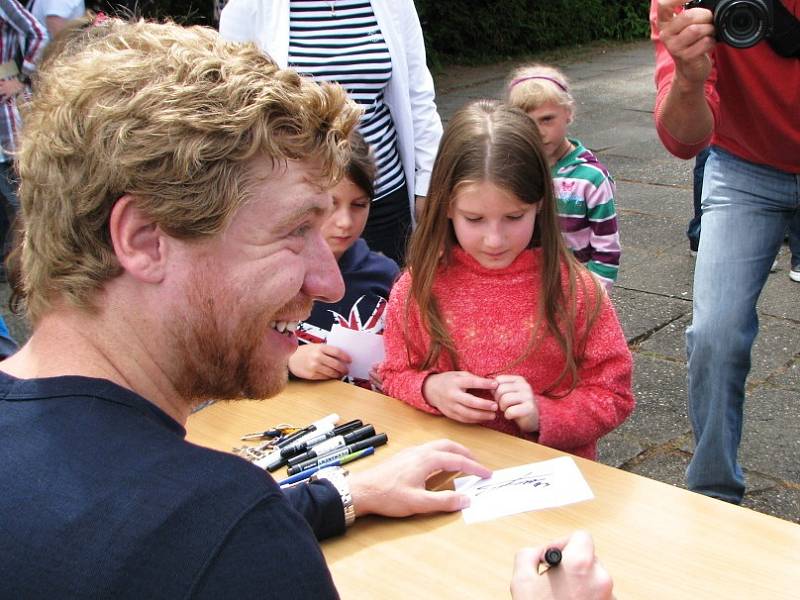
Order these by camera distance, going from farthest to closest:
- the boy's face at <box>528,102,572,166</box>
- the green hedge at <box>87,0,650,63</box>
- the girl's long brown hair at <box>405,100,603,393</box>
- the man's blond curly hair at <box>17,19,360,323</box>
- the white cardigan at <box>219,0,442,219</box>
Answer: the green hedge at <box>87,0,650,63</box> < the boy's face at <box>528,102,572,166</box> < the white cardigan at <box>219,0,442,219</box> < the girl's long brown hair at <box>405,100,603,393</box> < the man's blond curly hair at <box>17,19,360,323</box>

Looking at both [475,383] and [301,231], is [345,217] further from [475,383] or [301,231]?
[301,231]

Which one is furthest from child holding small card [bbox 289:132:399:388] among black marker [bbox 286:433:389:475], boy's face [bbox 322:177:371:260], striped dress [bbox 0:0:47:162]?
striped dress [bbox 0:0:47:162]

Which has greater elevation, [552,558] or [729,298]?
[552,558]

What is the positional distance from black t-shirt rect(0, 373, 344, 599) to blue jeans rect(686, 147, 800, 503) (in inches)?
67.8

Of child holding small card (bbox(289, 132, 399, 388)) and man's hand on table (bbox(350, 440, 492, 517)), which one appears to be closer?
man's hand on table (bbox(350, 440, 492, 517))

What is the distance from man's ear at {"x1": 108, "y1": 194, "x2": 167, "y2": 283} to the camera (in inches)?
44.0

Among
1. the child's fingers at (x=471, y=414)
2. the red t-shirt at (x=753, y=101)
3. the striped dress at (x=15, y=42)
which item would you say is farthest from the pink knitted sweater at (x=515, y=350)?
the striped dress at (x=15, y=42)

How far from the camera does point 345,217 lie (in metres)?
2.68

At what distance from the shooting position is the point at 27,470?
1001 mm

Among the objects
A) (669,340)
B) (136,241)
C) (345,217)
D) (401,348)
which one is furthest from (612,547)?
(669,340)

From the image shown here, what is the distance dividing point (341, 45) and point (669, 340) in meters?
2.10

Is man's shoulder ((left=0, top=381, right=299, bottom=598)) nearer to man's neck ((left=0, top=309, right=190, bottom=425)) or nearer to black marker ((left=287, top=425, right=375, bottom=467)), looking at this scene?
man's neck ((left=0, top=309, right=190, bottom=425))

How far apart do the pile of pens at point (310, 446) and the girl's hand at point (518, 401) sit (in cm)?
27
